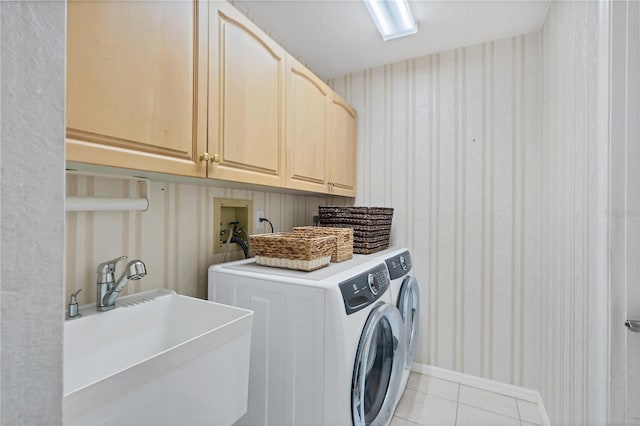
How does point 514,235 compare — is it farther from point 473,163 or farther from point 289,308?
point 289,308

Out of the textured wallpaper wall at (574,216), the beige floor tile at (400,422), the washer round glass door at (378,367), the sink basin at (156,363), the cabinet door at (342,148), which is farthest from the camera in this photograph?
the cabinet door at (342,148)

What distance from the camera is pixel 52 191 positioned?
26 centimetres

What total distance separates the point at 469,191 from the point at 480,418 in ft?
4.79

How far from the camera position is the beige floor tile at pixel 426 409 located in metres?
1.83

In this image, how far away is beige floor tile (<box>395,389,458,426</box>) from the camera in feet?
6.01

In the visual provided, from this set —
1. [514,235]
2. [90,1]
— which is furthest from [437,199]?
[90,1]

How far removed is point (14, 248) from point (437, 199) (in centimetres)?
237

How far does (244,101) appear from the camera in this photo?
1327 millimetres

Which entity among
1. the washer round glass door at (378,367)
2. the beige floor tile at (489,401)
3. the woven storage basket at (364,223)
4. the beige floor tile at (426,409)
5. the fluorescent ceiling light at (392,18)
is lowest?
the beige floor tile at (489,401)

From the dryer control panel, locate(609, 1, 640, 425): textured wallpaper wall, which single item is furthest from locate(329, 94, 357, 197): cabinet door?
locate(609, 1, 640, 425): textured wallpaper wall

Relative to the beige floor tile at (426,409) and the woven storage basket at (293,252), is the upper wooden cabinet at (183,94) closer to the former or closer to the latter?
Result: the woven storage basket at (293,252)

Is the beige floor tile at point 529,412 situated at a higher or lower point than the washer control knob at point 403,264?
lower

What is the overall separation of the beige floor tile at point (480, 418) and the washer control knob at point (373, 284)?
3.62ft

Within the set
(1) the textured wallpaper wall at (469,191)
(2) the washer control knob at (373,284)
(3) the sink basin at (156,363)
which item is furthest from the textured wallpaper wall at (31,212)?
(1) the textured wallpaper wall at (469,191)
